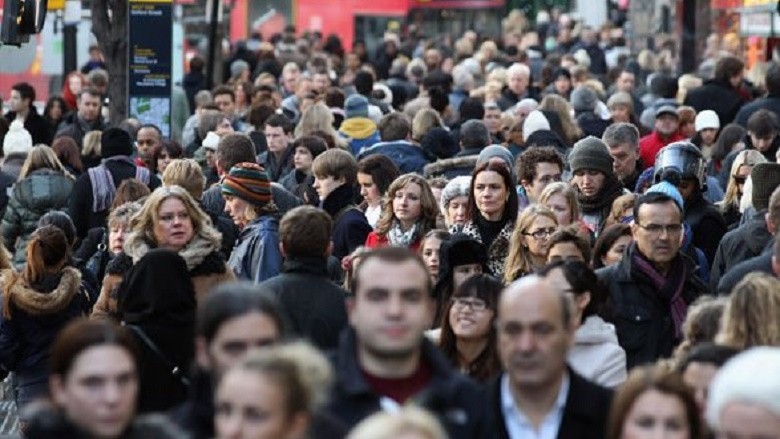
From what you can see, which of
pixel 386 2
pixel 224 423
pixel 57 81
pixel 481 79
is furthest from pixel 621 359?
pixel 386 2

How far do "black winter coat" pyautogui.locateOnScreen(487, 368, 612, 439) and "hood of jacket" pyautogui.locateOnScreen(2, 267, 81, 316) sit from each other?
572 cm

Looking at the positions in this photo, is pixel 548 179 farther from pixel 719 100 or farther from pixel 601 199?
pixel 719 100

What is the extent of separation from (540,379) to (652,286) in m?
3.87

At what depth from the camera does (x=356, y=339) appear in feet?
26.1

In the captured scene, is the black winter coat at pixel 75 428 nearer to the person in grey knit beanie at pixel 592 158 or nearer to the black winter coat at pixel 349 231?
the black winter coat at pixel 349 231

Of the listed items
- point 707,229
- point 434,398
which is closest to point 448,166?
point 707,229

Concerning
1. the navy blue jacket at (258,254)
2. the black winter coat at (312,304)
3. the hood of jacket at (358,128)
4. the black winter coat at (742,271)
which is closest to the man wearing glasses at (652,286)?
the black winter coat at (742,271)

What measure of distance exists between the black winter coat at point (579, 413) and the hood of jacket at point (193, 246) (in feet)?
13.0

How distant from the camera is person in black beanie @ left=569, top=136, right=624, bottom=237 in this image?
15.1 m

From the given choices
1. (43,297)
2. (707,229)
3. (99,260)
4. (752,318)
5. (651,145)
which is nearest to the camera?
(752,318)

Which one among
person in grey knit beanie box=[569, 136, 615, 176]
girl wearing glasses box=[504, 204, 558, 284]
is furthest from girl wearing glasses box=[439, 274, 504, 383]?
person in grey knit beanie box=[569, 136, 615, 176]

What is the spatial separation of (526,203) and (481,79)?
17442 mm

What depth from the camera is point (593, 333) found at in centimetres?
1030

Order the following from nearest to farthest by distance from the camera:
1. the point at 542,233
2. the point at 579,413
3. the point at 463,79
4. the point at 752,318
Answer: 1. the point at 579,413
2. the point at 752,318
3. the point at 542,233
4. the point at 463,79
